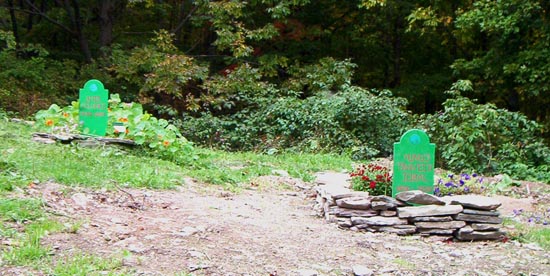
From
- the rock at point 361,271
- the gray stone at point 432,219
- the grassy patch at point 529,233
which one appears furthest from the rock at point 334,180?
the rock at point 361,271

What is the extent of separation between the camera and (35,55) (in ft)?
54.3

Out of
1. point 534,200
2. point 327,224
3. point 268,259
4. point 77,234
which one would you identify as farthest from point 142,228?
point 534,200

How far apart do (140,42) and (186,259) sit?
1303 centimetres

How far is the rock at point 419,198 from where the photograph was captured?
5.79m

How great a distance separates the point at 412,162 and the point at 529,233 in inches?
51.9

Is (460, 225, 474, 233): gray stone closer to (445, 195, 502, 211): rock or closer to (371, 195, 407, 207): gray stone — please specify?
(445, 195, 502, 211): rock

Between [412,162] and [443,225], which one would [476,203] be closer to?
[443,225]

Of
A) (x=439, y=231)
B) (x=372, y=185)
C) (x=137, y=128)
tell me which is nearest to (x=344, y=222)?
(x=372, y=185)

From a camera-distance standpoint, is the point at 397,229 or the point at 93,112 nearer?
the point at 397,229

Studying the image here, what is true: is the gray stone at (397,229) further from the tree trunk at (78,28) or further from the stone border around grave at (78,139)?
the tree trunk at (78,28)

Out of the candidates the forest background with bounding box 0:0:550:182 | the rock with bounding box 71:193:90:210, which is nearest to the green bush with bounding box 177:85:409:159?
the forest background with bounding box 0:0:550:182

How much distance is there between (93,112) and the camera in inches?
340

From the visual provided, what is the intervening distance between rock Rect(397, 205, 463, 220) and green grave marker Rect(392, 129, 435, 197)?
367mm

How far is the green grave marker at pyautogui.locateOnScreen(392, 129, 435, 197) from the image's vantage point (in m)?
6.13
